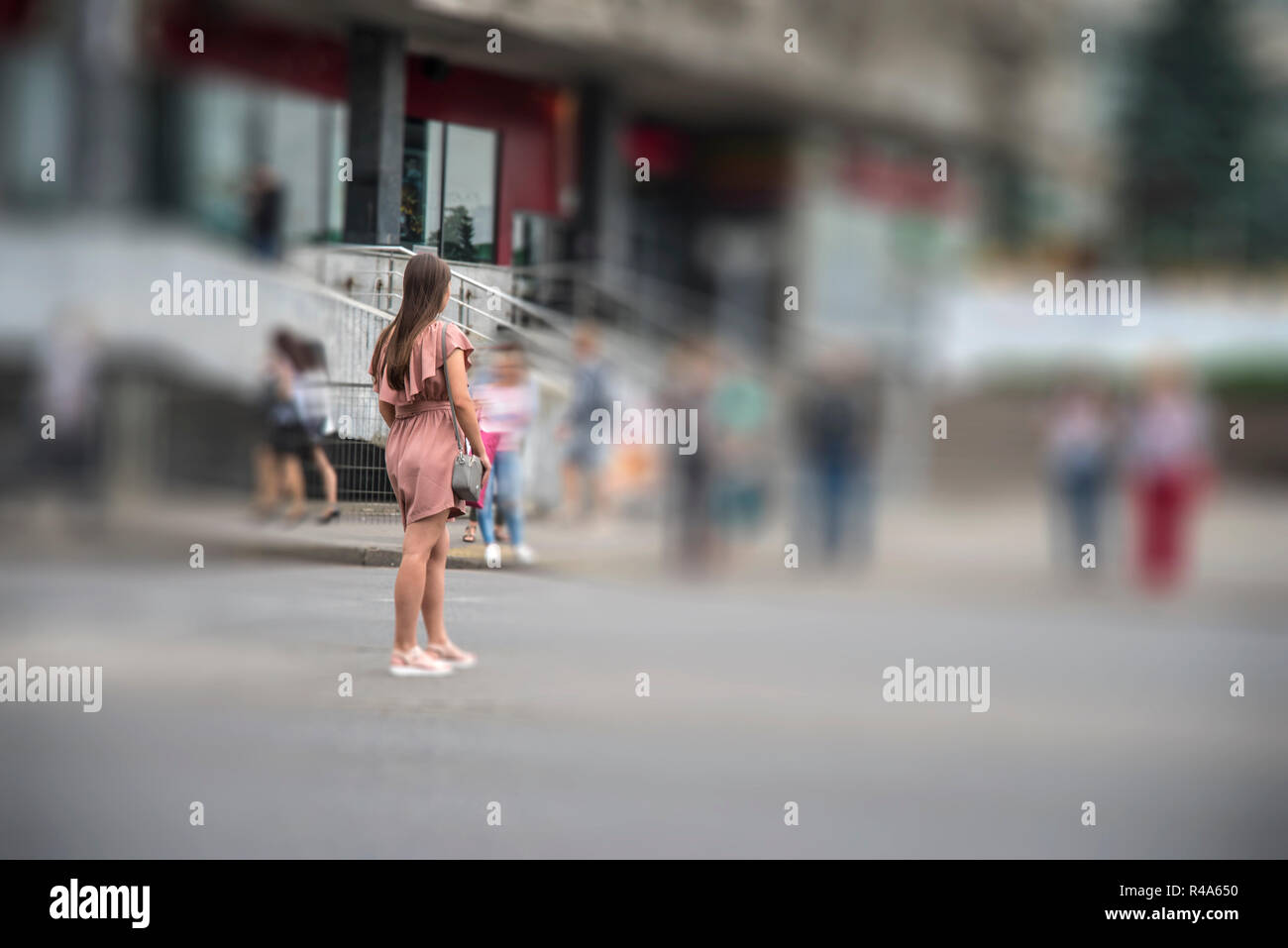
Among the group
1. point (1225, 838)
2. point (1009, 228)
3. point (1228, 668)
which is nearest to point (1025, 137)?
point (1009, 228)

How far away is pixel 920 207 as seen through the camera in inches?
1213

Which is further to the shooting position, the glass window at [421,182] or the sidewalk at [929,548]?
the sidewalk at [929,548]

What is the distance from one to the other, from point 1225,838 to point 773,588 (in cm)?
873

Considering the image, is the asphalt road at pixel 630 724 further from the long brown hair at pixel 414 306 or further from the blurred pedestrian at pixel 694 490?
the blurred pedestrian at pixel 694 490

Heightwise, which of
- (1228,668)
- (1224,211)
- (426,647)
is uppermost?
(1224,211)

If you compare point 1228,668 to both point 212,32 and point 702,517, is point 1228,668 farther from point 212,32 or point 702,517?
point 212,32

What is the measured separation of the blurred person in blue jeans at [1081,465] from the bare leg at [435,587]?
13835mm

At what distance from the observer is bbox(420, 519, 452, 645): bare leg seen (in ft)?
3.92

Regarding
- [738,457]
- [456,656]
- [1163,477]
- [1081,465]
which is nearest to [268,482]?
[456,656]

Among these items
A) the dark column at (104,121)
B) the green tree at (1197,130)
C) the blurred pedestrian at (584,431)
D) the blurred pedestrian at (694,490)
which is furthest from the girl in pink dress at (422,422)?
the green tree at (1197,130)

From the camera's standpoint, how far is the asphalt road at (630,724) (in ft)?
4.16

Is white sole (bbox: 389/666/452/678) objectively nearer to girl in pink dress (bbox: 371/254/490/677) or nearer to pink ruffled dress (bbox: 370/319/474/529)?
girl in pink dress (bbox: 371/254/490/677)

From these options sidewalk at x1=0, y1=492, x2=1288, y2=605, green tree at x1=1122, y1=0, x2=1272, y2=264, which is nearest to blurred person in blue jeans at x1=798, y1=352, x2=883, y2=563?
sidewalk at x1=0, y1=492, x2=1288, y2=605

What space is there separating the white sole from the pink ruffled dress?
12cm
